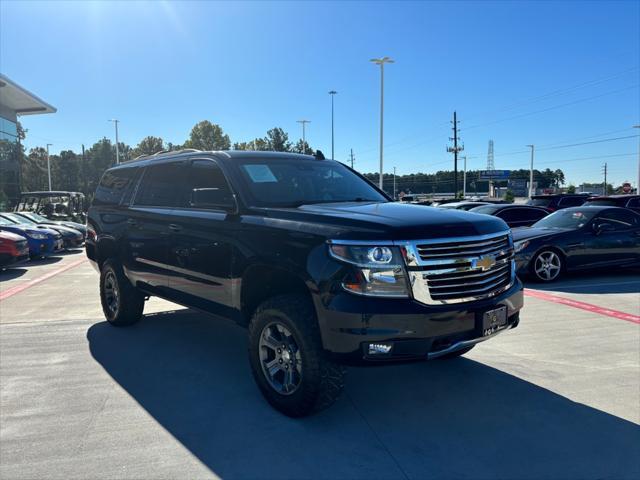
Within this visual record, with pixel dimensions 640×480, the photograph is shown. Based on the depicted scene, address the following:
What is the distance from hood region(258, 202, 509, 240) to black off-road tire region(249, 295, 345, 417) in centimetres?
55

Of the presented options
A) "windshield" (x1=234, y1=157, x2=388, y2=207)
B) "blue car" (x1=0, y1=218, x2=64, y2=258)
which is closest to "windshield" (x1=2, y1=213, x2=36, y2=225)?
"blue car" (x1=0, y1=218, x2=64, y2=258)

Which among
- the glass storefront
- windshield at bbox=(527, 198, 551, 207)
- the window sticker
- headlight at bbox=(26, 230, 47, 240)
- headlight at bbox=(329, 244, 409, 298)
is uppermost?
the glass storefront

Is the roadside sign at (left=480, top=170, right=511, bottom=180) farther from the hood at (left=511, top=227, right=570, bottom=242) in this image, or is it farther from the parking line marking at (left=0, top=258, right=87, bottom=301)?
the parking line marking at (left=0, top=258, right=87, bottom=301)

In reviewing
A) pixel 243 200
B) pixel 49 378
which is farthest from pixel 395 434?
pixel 49 378

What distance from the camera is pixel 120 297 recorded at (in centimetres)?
573

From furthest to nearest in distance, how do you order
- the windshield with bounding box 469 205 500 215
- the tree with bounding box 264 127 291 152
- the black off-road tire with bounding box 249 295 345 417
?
the tree with bounding box 264 127 291 152
the windshield with bounding box 469 205 500 215
the black off-road tire with bounding box 249 295 345 417

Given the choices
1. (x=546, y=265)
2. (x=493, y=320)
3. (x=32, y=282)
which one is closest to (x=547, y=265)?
(x=546, y=265)

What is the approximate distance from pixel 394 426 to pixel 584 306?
4.88 meters

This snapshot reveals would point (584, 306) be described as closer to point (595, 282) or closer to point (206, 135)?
point (595, 282)

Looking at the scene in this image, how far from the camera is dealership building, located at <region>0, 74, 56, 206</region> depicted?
114 ft

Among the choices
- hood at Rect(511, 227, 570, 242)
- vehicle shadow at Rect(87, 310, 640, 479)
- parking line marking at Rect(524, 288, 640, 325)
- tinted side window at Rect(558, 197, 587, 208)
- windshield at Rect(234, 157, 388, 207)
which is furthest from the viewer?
tinted side window at Rect(558, 197, 587, 208)

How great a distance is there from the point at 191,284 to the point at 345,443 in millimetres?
2047

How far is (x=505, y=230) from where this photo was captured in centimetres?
369

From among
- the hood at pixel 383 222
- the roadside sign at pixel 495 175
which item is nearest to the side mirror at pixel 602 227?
the hood at pixel 383 222
